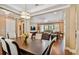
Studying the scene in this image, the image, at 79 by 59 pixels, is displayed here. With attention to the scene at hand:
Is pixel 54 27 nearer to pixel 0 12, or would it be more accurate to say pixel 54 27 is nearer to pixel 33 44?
pixel 33 44

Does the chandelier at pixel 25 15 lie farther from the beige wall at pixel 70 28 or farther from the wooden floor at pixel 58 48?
the beige wall at pixel 70 28

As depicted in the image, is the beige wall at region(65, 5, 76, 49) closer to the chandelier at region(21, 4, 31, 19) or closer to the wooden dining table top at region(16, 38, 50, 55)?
the wooden dining table top at region(16, 38, 50, 55)

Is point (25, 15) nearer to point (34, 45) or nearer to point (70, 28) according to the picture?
point (34, 45)

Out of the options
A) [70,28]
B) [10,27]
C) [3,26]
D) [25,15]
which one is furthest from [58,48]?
[3,26]

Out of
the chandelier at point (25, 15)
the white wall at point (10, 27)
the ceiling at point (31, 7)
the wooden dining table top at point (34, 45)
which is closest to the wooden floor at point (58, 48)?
the wooden dining table top at point (34, 45)

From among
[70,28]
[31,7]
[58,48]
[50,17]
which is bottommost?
[58,48]

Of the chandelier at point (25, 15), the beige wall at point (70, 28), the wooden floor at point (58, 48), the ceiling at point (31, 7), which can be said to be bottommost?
the wooden floor at point (58, 48)

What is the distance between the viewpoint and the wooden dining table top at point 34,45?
6.90 feet

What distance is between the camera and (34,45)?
2.17m

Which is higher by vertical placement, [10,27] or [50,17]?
[50,17]

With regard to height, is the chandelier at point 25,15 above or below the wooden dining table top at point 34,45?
above

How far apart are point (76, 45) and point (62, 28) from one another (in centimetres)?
37
